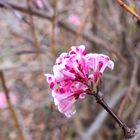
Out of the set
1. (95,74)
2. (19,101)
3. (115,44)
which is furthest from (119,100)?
(95,74)

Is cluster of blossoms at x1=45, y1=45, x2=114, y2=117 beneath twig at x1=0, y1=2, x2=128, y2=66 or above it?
beneath

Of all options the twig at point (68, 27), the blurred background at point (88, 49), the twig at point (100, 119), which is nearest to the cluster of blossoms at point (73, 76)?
the twig at point (68, 27)

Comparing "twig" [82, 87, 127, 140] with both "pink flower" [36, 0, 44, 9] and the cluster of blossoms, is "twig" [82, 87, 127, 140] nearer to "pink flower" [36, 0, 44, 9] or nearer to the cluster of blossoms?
"pink flower" [36, 0, 44, 9]

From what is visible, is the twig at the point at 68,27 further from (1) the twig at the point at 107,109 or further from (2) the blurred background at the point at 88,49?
(1) the twig at the point at 107,109

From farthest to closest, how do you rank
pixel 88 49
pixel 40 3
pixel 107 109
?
pixel 88 49, pixel 40 3, pixel 107 109

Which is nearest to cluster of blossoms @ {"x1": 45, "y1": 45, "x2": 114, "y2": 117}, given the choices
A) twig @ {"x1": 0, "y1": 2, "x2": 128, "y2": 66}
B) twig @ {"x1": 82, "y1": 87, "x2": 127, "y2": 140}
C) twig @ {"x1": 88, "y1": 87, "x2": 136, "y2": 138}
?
twig @ {"x1": 88, "y1": 87, "x2": 136, "y2": 138}

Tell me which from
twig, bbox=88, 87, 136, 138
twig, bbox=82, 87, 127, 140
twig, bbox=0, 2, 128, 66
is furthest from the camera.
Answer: twig, bbox=82, 87, 127, 140

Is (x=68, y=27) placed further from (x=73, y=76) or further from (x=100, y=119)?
(x=73, y=76)

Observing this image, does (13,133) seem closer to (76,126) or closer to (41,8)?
(76,126)

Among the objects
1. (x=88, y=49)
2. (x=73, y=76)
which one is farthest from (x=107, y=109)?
(x=88, y=49)
